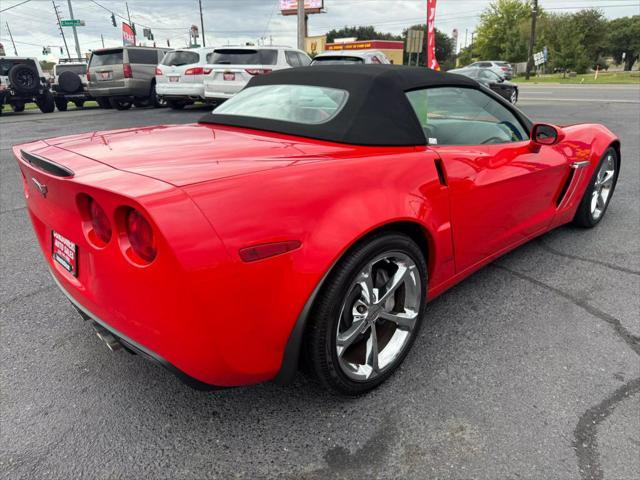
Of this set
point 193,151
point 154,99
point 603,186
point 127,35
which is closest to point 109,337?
point 193,151

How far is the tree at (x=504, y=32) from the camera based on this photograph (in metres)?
65.5

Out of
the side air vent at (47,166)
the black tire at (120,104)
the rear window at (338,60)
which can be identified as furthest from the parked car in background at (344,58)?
the side air vent at (47,166)

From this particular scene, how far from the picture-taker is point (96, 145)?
6.86 feet

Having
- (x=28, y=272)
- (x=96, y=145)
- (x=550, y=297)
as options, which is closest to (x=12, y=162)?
(x=28, y=272)

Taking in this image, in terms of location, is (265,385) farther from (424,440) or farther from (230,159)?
(230,159)

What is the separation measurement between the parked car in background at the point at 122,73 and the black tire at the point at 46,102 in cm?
176

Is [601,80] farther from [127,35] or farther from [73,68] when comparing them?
[73,68]

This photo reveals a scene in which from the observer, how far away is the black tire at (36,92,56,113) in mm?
15375

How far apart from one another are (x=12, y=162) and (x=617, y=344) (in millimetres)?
8100

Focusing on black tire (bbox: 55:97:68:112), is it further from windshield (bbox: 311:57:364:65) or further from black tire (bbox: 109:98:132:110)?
windshield (bbox: 311:57:364:65)

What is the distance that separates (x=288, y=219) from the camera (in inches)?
62.3

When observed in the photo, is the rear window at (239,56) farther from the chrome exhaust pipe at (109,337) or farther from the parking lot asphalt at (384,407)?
the chrome exhaust pipe at (109,337)

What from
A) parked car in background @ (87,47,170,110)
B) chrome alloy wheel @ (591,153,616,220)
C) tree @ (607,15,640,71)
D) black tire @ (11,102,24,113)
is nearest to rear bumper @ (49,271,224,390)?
chrome alloy wheel @ (591,153,616,220)

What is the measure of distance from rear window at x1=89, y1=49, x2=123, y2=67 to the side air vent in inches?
562
